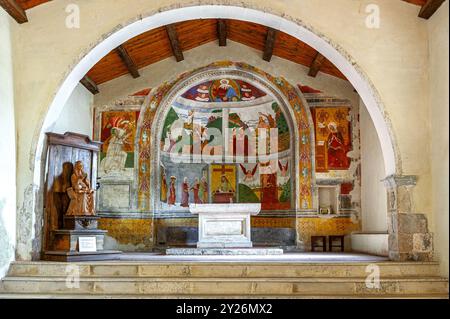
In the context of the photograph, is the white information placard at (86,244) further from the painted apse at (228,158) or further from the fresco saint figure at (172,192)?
the fresco saint figure at (172,192)

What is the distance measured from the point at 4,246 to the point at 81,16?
11.7 ft

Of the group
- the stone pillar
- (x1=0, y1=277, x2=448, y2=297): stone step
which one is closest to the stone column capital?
the stone pillar

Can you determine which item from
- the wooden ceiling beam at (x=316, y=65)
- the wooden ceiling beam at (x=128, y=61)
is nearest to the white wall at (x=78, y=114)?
the wooden ceiling beam at (x=128, y=61)

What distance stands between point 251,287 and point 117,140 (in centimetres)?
659

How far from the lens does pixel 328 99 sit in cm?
1252

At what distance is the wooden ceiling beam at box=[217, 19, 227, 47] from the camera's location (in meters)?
11.6

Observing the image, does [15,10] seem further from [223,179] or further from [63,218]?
[223,179]

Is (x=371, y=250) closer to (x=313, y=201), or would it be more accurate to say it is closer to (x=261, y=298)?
(x=313, y=201)

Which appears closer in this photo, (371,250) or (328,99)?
(371,250)

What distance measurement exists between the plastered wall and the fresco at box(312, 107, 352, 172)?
168 inches

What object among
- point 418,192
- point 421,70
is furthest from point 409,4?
point 418,192

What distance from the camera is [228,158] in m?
13.2

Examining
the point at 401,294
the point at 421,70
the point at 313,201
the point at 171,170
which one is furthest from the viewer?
the point at 171,170

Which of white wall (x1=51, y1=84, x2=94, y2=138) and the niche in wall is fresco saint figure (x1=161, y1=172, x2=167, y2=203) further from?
the niche in wall
